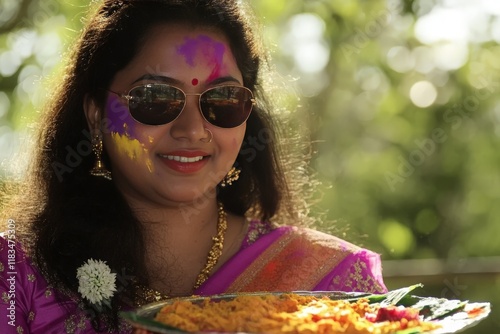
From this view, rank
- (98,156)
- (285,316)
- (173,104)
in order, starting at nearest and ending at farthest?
1. (285,316)
2. (173,104)
3. (98,156)

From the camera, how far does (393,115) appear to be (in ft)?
27.9

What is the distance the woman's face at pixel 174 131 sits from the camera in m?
2.77

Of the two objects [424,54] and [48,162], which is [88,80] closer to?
[48,162]

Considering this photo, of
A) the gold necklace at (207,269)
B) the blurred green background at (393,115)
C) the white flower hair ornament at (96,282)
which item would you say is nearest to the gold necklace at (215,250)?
the gold necklace at (207,269)

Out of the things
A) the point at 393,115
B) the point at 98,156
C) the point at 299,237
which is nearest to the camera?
the point at 98,156

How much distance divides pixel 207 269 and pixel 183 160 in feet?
1.56

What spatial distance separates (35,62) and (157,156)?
3.61 metres

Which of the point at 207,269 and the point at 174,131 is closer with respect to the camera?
the point at 174,131

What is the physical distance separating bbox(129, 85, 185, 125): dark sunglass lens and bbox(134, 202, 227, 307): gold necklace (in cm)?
60

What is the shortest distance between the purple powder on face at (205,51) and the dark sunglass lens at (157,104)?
6.1 inches

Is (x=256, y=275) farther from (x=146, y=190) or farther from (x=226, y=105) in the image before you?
(x=226, y=105)

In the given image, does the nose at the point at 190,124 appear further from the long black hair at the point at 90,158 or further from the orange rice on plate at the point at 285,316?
the orange rice on plate at the point at 285,316

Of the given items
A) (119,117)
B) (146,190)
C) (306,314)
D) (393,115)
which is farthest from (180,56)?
(393,115)

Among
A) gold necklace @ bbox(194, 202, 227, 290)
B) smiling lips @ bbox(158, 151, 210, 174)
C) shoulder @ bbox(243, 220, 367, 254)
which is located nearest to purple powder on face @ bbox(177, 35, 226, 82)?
smiling lips @ bbox(158, 151, 210, 174)
